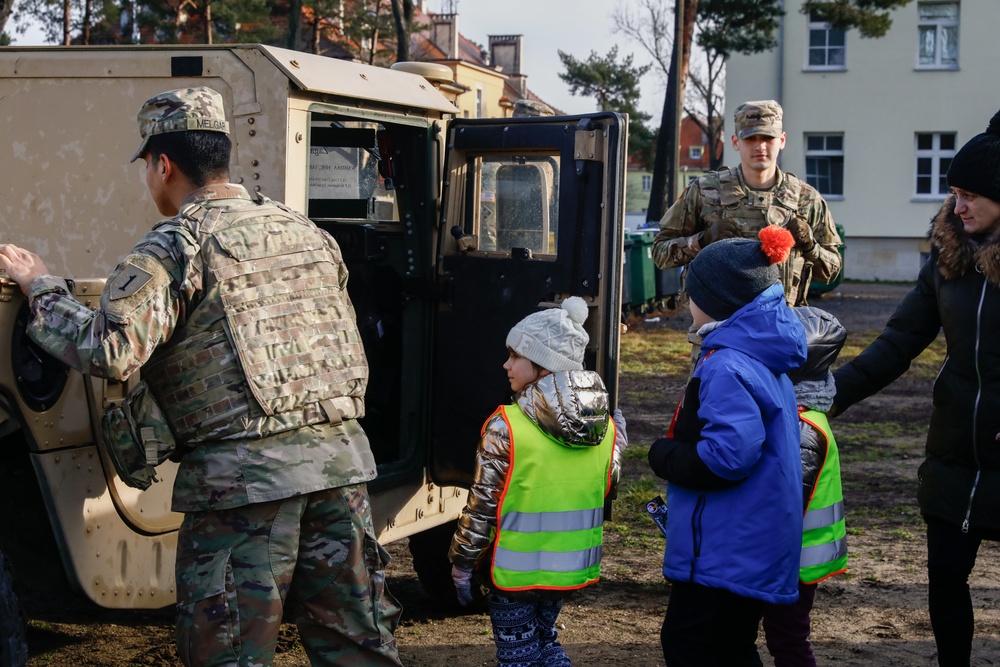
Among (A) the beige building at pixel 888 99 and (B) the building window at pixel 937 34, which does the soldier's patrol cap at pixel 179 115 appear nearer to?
(A) the beige building at pixel 888 99

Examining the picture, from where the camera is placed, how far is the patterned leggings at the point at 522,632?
12.2 feet

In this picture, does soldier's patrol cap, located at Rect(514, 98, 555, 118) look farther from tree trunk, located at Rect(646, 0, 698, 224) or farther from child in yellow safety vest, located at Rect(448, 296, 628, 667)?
tree trunk, located at Rect(646, 0, 698, 224)

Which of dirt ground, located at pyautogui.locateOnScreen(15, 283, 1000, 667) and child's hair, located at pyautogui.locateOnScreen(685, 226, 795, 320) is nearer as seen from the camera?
child's hair, located at pyautogui.locateOnScreen(685, 226, 795, 320)

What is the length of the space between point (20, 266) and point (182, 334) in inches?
15.9

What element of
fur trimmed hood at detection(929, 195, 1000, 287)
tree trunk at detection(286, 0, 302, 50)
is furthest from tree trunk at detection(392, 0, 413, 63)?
fur trimmed hood at detection(929, 195, 1000, 287)

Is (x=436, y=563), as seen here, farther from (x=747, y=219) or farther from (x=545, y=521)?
(x=747, y=219)

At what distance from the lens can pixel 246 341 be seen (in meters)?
2.98

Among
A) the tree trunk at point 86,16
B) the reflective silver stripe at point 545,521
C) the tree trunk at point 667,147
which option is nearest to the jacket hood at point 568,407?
the reflective silver stripe at point 545,521

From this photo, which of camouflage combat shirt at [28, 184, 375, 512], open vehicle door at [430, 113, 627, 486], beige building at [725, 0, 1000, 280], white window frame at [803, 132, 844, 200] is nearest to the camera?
camouflage combat shirt at [28, 184, 375, 512]

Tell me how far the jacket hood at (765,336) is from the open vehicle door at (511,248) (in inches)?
33.5

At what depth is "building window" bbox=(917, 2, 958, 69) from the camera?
30.7 metres

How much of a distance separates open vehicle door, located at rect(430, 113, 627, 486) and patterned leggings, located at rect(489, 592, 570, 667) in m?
0.78

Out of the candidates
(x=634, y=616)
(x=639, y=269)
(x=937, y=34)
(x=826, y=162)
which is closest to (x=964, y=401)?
(x=634, y=616)

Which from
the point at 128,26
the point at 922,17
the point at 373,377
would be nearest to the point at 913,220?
the point at 922,17
